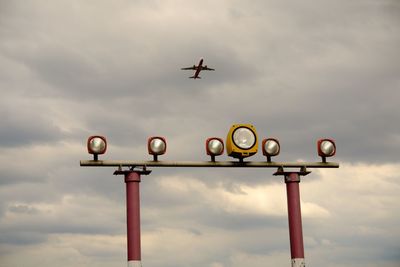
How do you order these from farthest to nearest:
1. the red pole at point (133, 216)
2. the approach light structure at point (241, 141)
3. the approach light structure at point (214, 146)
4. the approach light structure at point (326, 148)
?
the approach light structure at point (326, 148) < the approach light structure at point (241, 141) < the approach light structure at point (214, 146) < the red pole at point (133, 216)

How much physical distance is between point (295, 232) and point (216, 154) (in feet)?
14.1

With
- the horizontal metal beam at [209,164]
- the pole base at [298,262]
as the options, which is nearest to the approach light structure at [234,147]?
the horizontal metal beam at [209,164]

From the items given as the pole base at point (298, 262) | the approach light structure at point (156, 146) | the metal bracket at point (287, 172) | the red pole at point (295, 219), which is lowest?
the pole base at point (298, 262)

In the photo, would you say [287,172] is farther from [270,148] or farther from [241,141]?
[241,141]

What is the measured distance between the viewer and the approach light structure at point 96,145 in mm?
25938

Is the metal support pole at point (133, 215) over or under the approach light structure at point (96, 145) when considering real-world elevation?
under

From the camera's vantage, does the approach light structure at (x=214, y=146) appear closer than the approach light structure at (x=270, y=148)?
Yes

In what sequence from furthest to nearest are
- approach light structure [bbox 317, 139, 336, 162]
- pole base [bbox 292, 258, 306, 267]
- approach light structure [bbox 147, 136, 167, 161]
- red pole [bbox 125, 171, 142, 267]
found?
approach light structure [bbox 317, 139, 336, 162], pole base [bbox 292, 258, 306, 267], approach light structure [bbox 147, 136, 167, 161], red pole [bbox 125, 171, 142, 267]

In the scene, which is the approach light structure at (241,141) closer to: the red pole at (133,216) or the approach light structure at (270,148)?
the approach light structure at (270,148)

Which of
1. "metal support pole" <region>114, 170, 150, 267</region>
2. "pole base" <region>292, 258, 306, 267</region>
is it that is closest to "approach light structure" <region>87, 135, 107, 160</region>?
"metal support pole" <region>114, 170, 150, 267</region>

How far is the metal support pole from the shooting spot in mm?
25425

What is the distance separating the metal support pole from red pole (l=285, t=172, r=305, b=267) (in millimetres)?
5887

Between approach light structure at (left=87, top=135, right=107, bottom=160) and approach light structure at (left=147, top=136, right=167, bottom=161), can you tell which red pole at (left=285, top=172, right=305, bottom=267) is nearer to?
approach light structure at (left=147, top=136, right=167, bottom=161)

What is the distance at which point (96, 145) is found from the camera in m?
26.0
